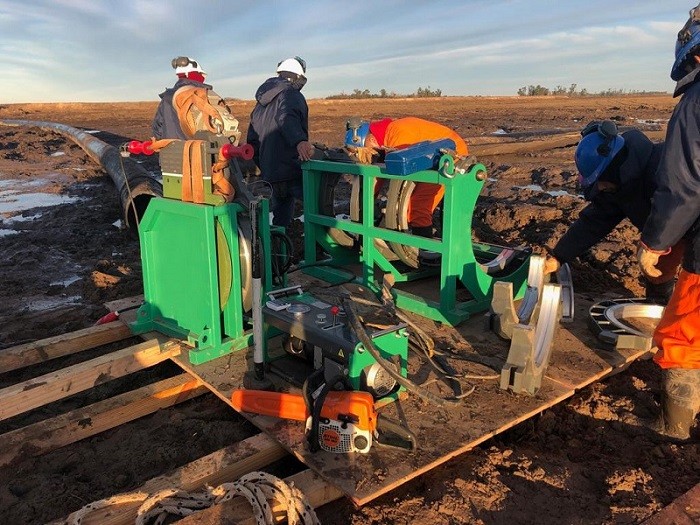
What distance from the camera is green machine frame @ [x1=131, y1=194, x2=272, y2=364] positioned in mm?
3547

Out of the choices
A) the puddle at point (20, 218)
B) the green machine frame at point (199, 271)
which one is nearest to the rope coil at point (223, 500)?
the green machine frame at point (199, 271)

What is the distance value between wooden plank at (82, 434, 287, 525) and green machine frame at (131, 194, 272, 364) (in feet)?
3.11

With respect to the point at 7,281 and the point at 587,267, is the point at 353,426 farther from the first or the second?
the point at 7,281

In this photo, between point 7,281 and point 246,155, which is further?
point 7,281

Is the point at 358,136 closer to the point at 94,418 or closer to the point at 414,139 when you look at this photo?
the point at 414,139

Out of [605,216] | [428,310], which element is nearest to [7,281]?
[428,310]

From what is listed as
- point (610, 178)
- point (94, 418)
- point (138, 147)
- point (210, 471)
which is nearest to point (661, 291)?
point (610, 178)

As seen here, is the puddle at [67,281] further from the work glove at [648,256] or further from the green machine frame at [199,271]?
the work glove at [648,256]

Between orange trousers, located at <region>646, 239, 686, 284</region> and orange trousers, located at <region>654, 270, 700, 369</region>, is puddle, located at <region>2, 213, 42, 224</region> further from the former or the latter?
orange trousers, located at <region>654, 270, 700, 369</region>

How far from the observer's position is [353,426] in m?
2.66

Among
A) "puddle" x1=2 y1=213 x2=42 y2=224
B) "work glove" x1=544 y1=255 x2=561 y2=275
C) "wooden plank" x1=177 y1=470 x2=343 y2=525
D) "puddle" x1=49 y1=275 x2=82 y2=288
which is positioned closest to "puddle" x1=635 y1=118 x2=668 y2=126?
"work glove" x1=544 y1=255 x2=561 y2=275

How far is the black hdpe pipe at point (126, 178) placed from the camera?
6305 mm

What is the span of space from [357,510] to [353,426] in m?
0.36

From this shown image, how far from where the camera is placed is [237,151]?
3.51m
